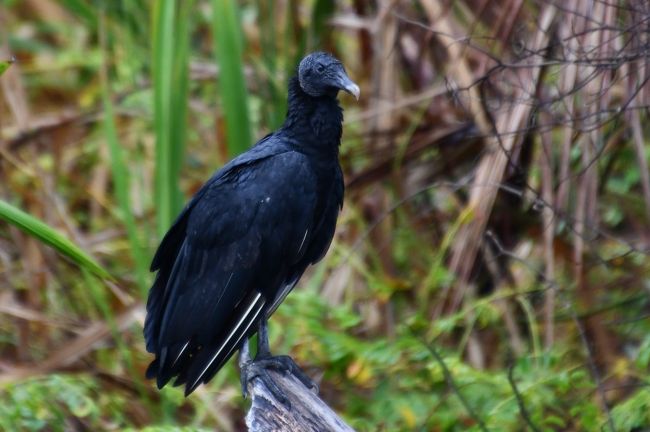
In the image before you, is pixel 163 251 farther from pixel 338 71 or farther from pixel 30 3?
pixel 30 3

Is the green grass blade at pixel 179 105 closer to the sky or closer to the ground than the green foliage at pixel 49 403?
closer to the sky

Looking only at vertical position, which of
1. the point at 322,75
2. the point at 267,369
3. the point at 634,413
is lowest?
the point at 634,413

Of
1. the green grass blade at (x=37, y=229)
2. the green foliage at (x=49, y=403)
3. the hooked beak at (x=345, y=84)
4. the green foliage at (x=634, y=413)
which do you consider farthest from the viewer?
the green foliage at (x=49, y=403)

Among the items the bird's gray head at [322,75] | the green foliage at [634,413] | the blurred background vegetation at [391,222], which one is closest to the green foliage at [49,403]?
the blurred background vegetation at [391,222]

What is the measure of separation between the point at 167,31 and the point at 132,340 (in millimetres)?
1789

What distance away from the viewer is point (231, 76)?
470cm

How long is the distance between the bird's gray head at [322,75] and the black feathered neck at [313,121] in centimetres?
4

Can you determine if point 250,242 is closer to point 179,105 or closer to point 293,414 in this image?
point 293,414

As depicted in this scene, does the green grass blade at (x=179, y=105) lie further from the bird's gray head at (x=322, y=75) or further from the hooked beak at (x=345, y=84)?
the hooked beak at (x=345, y=84)

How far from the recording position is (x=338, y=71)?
397 centimetres

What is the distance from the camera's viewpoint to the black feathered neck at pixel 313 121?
158 inches

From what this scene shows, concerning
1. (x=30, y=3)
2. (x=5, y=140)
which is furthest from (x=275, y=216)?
(x=30, y=3)

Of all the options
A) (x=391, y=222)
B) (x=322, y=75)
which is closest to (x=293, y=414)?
(x=322, y=75)

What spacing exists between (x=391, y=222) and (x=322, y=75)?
2074mm
